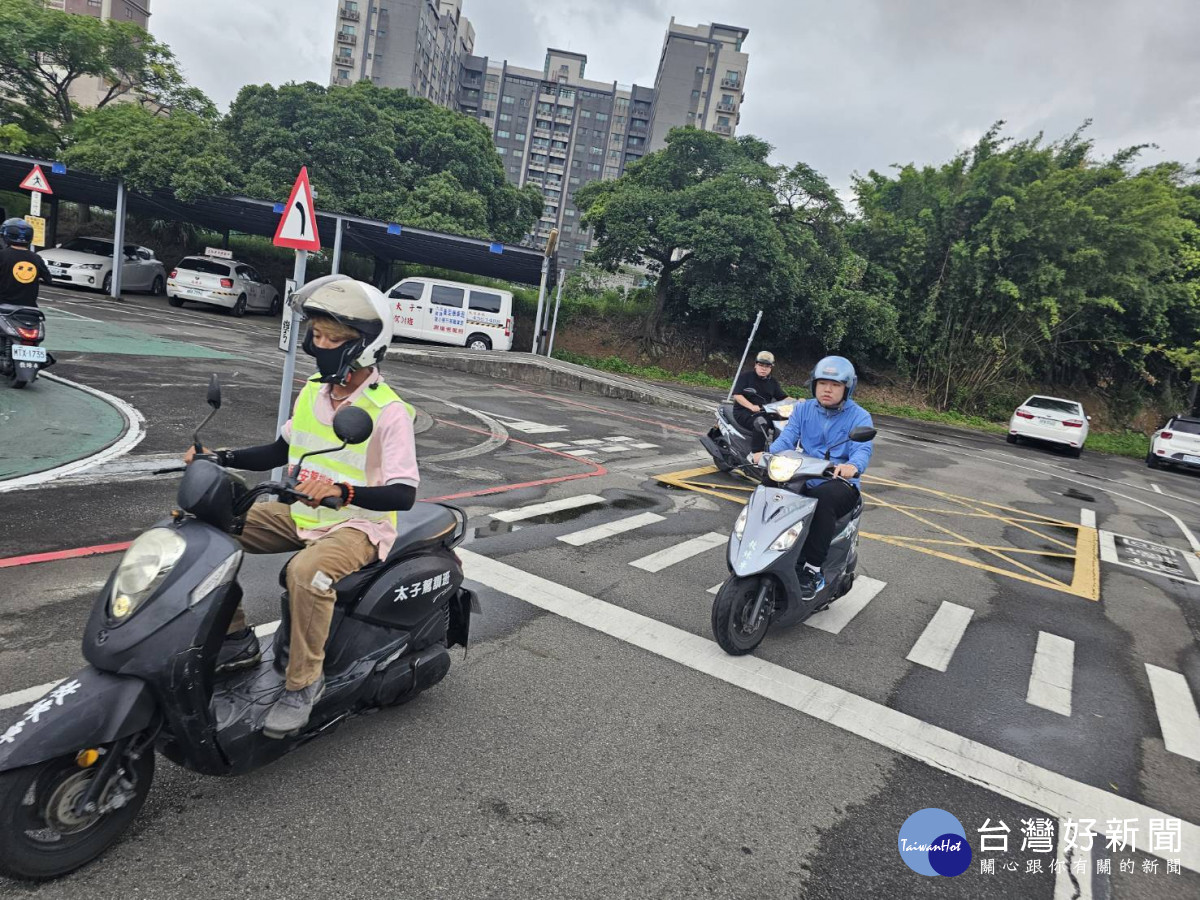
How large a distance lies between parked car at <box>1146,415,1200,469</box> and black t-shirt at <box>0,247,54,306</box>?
2449 cm

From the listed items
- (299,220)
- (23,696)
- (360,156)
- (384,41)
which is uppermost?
(384,41)

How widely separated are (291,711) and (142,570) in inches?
28.6

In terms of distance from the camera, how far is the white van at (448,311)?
21453 mm

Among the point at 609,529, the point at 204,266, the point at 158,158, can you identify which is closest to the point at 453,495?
the point at 609,529

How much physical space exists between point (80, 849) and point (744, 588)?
3313 mm

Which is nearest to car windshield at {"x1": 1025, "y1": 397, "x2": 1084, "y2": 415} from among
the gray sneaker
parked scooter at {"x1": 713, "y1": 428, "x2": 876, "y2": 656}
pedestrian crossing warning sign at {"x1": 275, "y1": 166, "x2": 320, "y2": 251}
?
parked scooter at {"x1": 713, "y1": 428, "x2": 876, "y2": 656}

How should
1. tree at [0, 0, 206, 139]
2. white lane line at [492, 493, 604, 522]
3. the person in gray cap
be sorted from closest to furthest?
white lane line at [492, 493, 604, 522] → the person in gray cap → tree at [0, 0, 206, 139]

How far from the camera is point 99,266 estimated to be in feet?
68.3

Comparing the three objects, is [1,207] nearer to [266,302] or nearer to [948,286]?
[266,302]

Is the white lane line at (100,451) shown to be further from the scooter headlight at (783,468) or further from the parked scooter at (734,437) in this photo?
the parked scooter at (734,437)

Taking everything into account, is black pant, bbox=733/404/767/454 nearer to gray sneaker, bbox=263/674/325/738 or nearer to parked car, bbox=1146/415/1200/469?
gray sneaker, bbox=263/674/325/738

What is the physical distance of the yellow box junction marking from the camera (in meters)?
7.19

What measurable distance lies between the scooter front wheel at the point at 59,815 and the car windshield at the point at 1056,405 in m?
22.1

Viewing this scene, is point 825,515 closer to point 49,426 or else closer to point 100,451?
point 100,451
